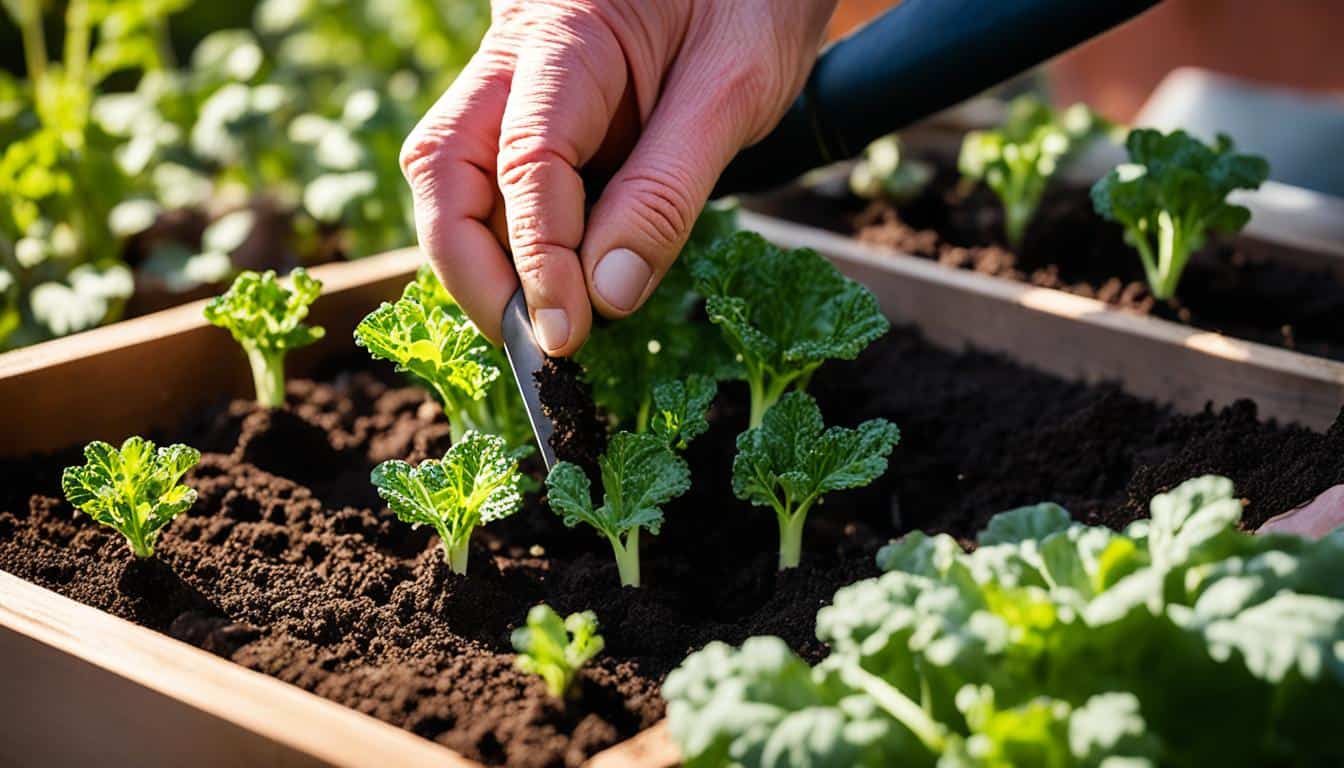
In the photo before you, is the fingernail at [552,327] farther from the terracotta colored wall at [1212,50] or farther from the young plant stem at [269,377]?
the terracotta colored wall at [1212,50]

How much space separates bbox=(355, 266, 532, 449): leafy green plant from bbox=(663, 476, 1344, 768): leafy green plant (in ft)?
2.65

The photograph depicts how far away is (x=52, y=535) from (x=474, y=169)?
0.87 m

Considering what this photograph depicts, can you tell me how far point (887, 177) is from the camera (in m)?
3.44

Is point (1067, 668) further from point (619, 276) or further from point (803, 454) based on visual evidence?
point (619, 276)

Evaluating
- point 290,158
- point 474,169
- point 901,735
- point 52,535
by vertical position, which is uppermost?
point 474,169

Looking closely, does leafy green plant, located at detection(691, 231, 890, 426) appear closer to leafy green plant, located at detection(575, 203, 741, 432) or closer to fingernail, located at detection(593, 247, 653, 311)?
leafy green plant, located at detection(575, 203, 741, 432)

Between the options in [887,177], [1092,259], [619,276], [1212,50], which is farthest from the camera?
[1212,50]

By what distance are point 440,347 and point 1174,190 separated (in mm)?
1431

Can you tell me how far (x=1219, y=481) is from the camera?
1447 millimetres

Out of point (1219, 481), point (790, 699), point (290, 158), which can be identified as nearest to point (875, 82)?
point (1219, 481)

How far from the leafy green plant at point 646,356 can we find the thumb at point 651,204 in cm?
22

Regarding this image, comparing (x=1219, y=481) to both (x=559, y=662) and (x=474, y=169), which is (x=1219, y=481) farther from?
(x=474, y=169)

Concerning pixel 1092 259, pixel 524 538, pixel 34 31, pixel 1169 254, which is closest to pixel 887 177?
pixel 1092 259

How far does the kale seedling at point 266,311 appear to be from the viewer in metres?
2.30
